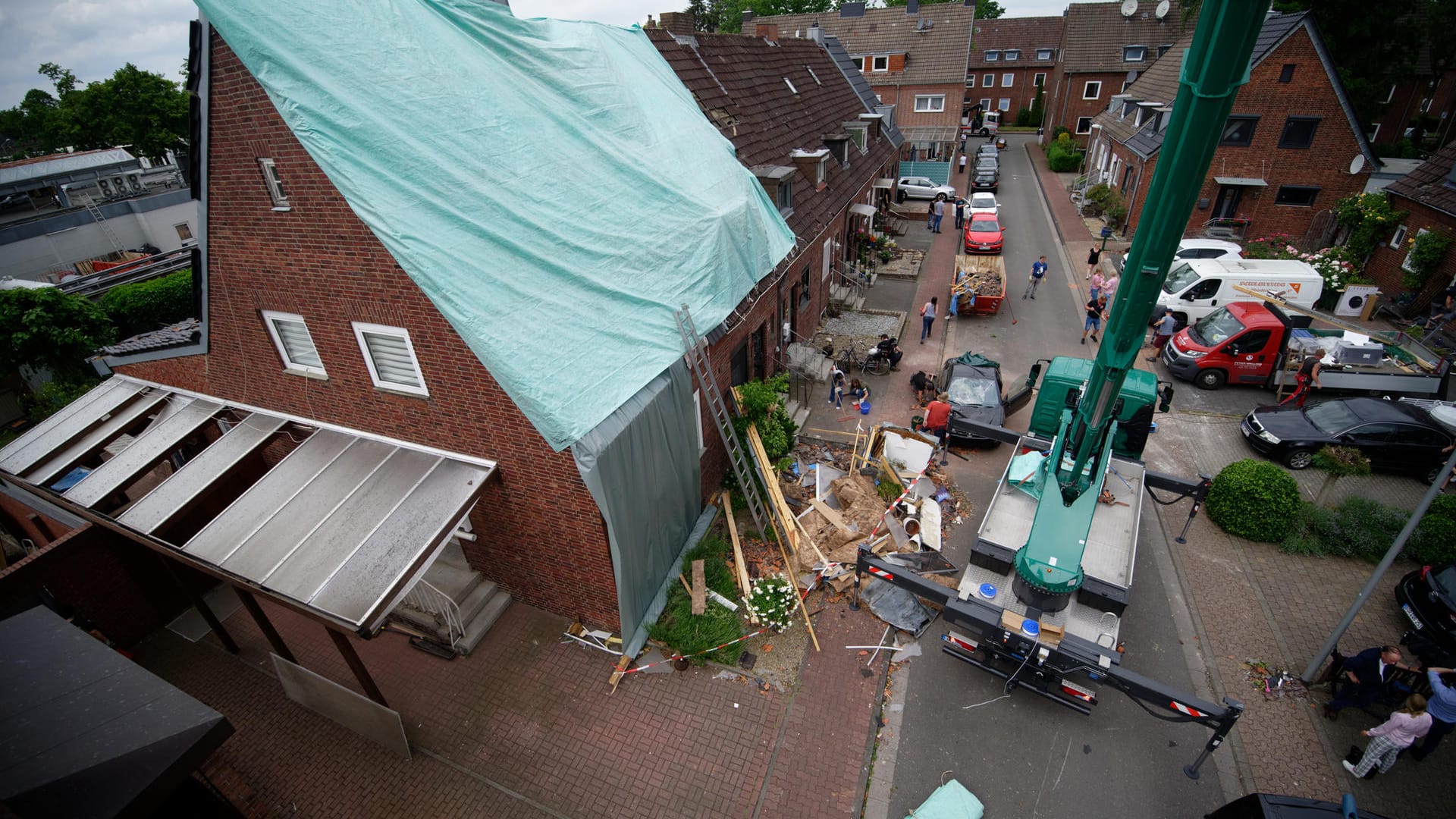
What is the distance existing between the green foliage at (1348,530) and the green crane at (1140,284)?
4.79 m

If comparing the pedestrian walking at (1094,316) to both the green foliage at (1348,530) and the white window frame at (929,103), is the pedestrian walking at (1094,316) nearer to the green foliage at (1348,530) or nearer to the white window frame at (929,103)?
the green foliage at (1348,530)

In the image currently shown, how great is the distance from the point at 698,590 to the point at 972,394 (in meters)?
8.22

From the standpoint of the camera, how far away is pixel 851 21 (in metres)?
38.8

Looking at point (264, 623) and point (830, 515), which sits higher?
point (264, 623)

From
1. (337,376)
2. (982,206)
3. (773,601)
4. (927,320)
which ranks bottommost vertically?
(773,601)

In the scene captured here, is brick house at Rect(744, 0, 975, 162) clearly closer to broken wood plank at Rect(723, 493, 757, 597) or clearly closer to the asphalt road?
broken wood plank at Rect(723, 493, 757, 597)

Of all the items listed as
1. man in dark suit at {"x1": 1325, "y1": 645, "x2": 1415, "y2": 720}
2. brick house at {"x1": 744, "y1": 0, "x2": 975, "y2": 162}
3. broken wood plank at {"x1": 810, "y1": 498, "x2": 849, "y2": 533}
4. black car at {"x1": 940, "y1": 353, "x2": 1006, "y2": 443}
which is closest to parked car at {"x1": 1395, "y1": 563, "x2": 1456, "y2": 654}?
man in dark suit at {"x1": 1325, "y1": 645, "x2": 1415, "y2": 720}

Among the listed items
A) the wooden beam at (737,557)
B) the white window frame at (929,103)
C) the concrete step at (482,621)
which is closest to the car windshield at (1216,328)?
the wooden beam at (737,557)

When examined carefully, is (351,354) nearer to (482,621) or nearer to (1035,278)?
(482,621)

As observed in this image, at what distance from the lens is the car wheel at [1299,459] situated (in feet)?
42.0

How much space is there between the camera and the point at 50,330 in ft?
54.0

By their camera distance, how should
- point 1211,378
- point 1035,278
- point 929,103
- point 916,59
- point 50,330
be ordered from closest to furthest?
point 1211,378
point 50,330
point 1035,278
point 916,59
point 929,103

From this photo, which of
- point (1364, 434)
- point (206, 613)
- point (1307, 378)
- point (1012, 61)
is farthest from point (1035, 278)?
point (1012, 61)

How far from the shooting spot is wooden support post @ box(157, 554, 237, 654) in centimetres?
880
